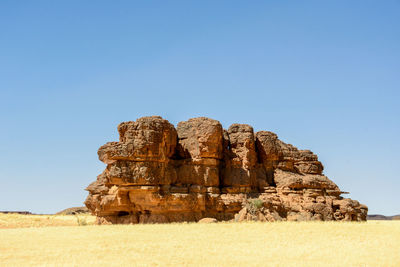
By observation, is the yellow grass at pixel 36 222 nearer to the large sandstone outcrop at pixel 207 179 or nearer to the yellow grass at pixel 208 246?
the large sandstone outcrop at pixel 207 179

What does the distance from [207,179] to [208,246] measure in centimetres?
1178

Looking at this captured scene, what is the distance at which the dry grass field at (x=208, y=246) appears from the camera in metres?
15.6

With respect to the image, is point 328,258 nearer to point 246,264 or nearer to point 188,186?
point 246,264

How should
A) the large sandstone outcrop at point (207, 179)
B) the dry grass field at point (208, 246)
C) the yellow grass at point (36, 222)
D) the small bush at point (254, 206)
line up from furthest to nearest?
the yellow grass at point (36, 222) < the small bush at point (254, 206) < the large sandstone outcrop at point (207, 179) < the dry grass field at point (208, 246)

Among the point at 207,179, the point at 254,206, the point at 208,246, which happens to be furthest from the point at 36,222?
the point at 208,246

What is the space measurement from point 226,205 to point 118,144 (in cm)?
861

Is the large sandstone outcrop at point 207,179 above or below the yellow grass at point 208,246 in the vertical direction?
above

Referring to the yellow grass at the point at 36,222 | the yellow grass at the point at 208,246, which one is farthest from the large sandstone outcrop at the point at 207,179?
the yellow grass at the point at 36,222

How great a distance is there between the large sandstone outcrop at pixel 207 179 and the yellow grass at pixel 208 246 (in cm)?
329

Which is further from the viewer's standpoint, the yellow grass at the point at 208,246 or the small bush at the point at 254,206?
the small bush at the point at 254,206

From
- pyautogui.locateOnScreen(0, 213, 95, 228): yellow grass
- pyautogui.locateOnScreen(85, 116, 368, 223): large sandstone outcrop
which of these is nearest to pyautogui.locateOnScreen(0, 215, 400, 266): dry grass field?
pyautogui.locateOnScreen(85, 116, 368, 223): large sandstone outcrop

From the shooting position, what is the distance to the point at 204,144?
98.5 ft

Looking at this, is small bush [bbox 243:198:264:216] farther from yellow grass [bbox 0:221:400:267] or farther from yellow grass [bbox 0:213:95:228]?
yellow grass [bbox 0:213:95:228]

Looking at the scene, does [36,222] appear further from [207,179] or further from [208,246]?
[208,246]
